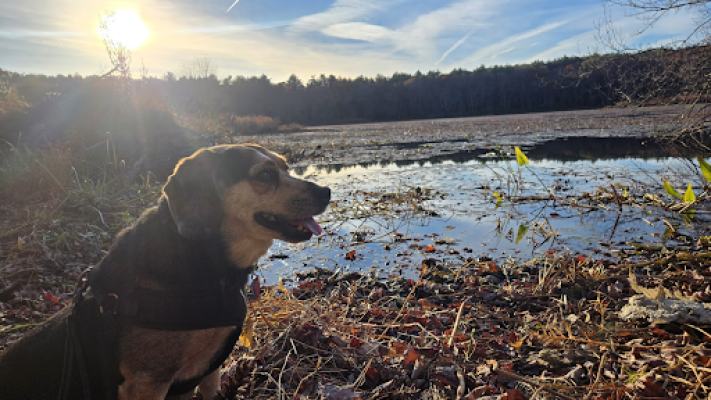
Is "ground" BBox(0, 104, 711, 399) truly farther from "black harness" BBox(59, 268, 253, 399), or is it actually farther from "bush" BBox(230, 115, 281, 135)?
"bush" BBox(230, 115, 281, 135)

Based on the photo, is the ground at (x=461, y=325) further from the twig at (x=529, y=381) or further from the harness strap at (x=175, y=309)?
the harness strap at (x=175, y=309)

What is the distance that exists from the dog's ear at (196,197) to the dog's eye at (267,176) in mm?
320

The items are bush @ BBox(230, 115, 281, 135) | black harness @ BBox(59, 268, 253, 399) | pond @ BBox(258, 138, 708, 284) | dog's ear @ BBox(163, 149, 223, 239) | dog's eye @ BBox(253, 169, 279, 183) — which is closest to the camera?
black harness @ BBox(59, 268, 253, 399)

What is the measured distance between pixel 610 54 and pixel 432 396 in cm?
988

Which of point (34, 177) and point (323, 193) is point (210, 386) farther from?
point (34, 177)

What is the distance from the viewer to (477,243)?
733cm

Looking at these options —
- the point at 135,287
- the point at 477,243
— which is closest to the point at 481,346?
the point at 135,287

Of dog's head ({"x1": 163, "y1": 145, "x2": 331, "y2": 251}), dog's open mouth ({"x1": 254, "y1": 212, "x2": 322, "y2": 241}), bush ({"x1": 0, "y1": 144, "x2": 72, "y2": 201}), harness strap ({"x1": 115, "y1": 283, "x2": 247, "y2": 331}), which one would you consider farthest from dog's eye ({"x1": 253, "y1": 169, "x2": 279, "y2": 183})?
bush ({"x1": 0, "y1": 144, "x2": 72, "y2": 201})

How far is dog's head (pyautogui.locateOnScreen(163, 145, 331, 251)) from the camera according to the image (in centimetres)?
269

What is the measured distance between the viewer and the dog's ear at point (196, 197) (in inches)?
103

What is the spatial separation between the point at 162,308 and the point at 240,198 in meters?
0.94

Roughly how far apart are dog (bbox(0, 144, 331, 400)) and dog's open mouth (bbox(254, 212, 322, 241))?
0.03 meters

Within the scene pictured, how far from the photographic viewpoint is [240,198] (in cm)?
297

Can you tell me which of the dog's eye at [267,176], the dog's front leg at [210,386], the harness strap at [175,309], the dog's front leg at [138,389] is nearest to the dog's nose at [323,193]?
the dog's eye at [267,176]
